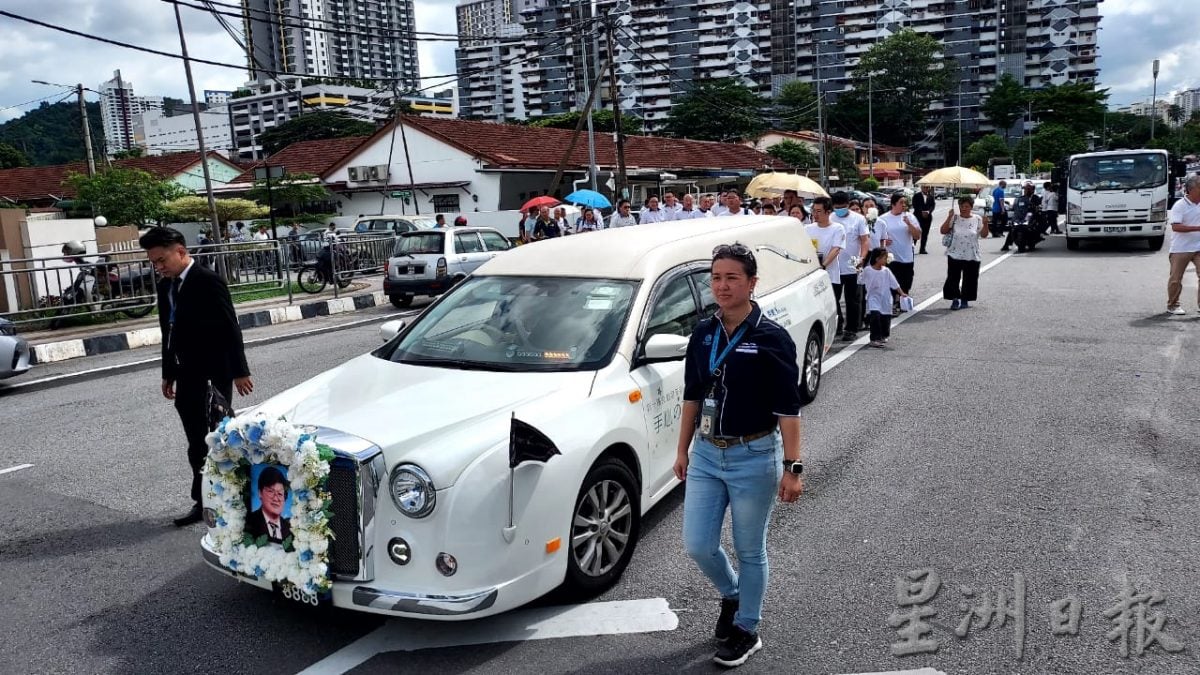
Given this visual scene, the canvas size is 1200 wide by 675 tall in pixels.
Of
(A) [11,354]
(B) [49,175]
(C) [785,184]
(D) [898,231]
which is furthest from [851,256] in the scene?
(B) [49,175]

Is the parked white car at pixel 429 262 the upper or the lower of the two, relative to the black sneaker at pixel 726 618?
upper

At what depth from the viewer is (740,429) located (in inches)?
136

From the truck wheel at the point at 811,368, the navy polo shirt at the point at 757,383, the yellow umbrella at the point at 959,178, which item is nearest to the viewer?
the navy polo shirt at the point at 757,383

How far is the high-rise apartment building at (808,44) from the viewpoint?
5487 inches

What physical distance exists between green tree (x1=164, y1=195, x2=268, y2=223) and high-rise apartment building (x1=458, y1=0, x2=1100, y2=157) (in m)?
98.3

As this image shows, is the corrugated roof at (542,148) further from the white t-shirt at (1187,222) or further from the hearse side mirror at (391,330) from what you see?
the hearse side mirror at (391,330)

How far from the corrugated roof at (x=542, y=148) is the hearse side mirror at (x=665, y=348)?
3604 cm

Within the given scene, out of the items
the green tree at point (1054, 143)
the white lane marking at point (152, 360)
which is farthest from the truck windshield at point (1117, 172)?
the green tree at point (1054, 143)

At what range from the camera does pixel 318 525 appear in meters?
3.70

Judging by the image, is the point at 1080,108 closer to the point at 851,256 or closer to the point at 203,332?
the point at 851,256

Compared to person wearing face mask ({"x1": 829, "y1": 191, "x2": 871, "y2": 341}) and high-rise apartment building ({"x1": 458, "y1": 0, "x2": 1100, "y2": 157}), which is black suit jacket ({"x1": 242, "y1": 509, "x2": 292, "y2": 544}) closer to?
person wearing face mask ({"x1": 829, "y1": 191, "x2": 871, "y2": 341})

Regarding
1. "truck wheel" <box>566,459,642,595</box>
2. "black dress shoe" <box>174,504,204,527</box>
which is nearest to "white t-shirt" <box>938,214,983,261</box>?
"truck wheel" <box>566,459,642,595</box>

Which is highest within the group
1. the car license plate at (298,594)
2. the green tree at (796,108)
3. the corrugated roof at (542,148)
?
the green tree at (796,108)

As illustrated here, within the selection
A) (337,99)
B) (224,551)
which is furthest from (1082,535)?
(337,99)
